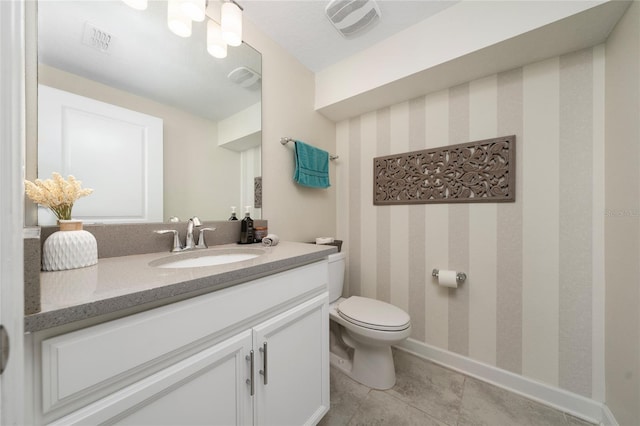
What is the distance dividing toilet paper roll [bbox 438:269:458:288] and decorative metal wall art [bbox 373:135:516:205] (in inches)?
18.8

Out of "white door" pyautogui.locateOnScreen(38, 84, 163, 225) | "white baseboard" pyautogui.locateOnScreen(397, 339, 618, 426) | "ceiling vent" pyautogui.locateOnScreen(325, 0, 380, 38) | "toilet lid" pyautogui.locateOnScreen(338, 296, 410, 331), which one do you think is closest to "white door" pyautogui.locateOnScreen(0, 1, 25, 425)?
"white door" pyautogui.locateOnScreen(38, 84, 163, 225)

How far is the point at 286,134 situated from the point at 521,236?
5.33 ft

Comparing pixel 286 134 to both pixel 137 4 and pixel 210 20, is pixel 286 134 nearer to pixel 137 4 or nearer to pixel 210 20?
pixel 210 20

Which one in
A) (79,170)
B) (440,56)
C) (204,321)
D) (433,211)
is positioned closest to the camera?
(204,321)

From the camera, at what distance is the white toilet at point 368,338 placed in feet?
4.04

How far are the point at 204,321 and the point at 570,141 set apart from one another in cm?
189

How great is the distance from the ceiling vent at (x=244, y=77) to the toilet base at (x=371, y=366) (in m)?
1.76

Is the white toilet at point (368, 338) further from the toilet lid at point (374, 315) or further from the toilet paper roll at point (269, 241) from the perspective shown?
the toilet paper roll at point (269, 241)

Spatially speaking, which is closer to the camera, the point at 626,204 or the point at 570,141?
the point at 626,204

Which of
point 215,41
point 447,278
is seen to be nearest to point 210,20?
point 215,41

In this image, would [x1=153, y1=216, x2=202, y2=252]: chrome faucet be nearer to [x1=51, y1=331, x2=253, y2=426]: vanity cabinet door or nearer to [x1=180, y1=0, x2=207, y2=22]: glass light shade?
[x1=51, y1=331, x2=253, y2=426]: vanity cabinet door

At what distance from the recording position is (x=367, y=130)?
189cm

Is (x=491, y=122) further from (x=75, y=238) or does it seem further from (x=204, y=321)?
(x=75, y=238)

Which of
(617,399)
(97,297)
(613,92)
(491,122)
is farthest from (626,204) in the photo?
(97,297)
